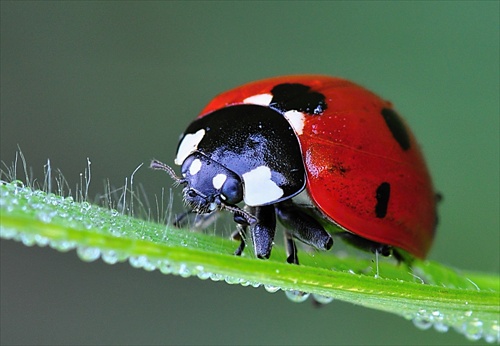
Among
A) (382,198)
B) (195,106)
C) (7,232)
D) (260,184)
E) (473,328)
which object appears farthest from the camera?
(195,106)

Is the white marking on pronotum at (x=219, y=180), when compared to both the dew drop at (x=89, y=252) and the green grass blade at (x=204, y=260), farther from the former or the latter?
the dew drop at (x=89, y=252)

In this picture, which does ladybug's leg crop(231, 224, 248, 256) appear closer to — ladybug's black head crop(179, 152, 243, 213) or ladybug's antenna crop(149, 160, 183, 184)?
ladybug's black head crop(179, 152, 243, 213)

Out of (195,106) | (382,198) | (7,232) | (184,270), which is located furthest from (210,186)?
(195,106)

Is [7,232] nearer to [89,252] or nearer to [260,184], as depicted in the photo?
[89,252]

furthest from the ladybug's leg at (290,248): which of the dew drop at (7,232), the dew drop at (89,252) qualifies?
the dew drop at (7,232)

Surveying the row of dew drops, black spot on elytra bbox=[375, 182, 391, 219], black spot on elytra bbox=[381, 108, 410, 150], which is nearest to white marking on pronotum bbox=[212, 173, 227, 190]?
the row of dew drops

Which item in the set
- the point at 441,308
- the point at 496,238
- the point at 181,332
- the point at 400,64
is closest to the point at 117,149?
the point at 181,332
